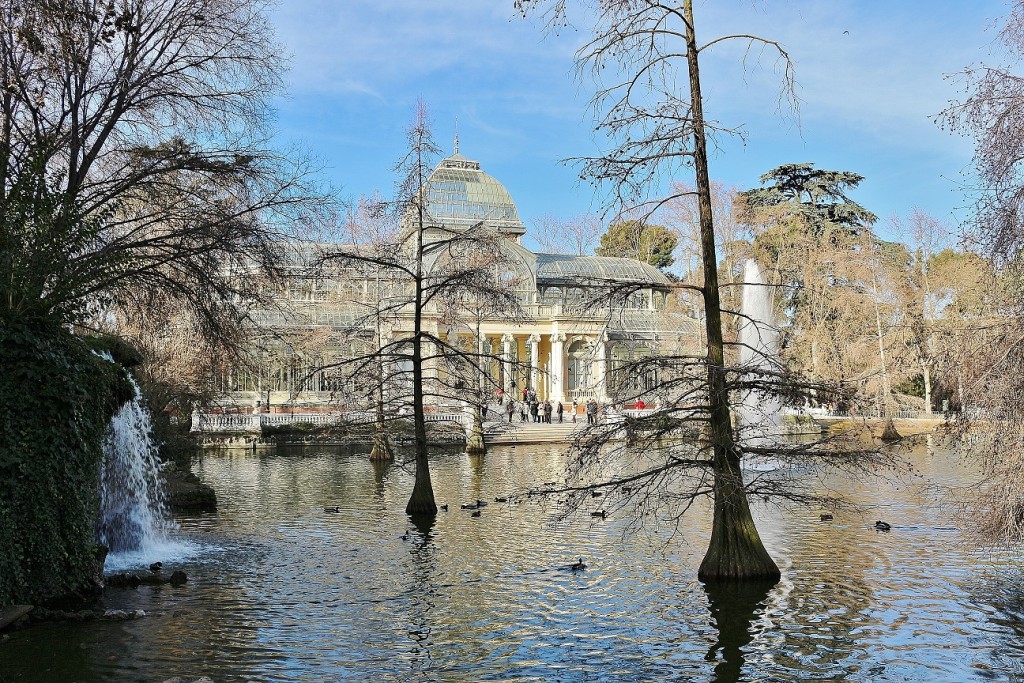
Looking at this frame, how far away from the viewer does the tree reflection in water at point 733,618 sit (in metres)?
9.12

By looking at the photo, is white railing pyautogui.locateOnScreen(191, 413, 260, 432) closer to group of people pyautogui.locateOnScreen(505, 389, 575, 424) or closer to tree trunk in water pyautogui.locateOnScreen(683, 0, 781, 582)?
group of people pyautogui.locateOnScreen(505, 389, 575, 424)

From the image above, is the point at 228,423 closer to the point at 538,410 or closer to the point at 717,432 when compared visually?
the point at 538,410

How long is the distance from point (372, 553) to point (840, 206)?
4320cm

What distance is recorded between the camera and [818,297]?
1681 inches

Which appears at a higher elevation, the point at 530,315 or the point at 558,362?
the point at 530,315

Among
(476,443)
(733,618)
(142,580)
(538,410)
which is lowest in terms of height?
(733,618)

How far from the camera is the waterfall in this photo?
46.2ft

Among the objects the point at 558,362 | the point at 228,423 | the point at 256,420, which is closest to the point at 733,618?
the point at 256,420

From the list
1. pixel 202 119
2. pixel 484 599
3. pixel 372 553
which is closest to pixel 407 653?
pixel 484 599

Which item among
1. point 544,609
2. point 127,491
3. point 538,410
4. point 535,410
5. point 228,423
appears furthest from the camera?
point 538,410

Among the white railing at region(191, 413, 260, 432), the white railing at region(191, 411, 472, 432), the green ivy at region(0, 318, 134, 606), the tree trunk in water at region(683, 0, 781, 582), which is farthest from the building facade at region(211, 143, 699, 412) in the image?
the green ivy at region(0, 318, 134, 606)

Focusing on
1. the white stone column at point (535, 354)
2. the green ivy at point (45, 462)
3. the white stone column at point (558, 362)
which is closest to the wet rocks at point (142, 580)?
the green ivy at point (45, 462)

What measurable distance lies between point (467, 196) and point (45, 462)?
4251 cm

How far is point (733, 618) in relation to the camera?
10.6m
